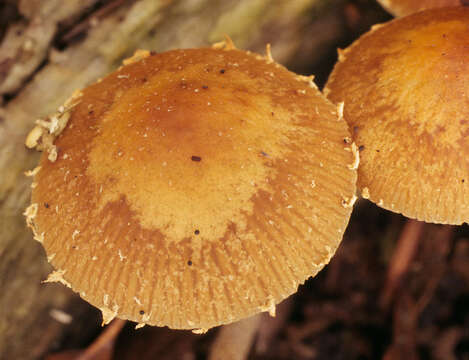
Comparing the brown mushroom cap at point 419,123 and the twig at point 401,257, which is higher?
the brown mushroom cap at point 419,123

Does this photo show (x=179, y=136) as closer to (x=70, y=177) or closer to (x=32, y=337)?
(x=70, y=177)

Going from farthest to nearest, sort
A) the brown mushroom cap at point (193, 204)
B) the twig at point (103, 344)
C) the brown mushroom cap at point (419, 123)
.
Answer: the twig at point (103, 344)
the brown mushroom cap at point (419, 123)
the brown mushroom cap at point (193, 204)

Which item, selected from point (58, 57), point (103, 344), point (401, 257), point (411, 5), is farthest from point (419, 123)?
point (103, 344)

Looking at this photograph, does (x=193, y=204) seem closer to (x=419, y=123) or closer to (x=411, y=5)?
(x=419, y=123)

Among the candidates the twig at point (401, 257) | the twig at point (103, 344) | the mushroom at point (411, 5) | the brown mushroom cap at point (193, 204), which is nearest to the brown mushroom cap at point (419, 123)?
the brown mushroom cap at point (193, 204)

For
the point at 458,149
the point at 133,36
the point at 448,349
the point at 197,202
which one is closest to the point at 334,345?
the point at 448,349

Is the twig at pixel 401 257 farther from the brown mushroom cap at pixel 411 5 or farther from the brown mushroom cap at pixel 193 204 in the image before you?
the brown mushroom cap at pixel 193 204
